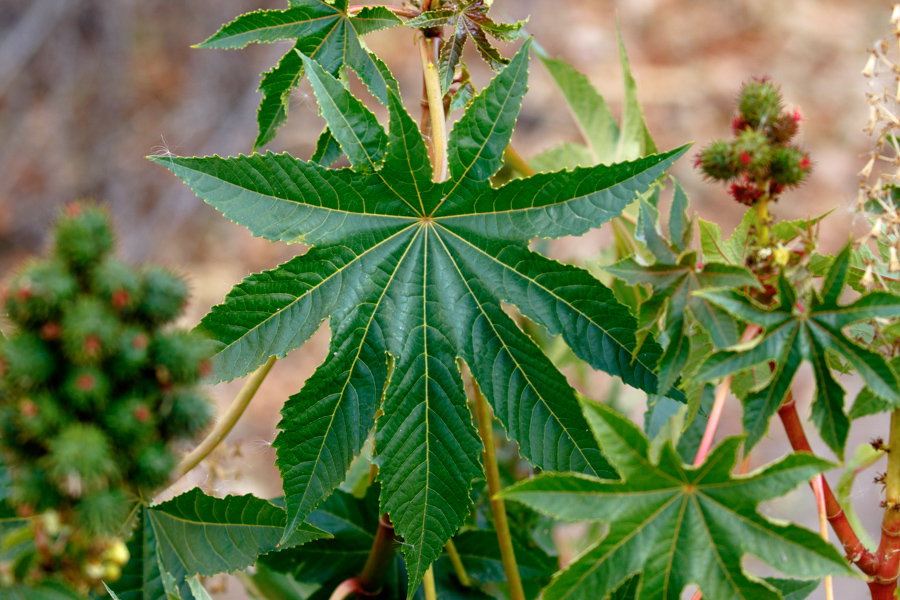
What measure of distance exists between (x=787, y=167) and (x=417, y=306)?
459 millimetres

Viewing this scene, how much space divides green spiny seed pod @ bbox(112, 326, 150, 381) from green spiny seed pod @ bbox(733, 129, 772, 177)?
627 millimetres

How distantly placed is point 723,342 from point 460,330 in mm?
316

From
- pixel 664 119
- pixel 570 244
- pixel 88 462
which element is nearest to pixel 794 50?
pixel 664 119

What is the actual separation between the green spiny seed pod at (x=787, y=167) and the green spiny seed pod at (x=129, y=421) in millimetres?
Result: 677

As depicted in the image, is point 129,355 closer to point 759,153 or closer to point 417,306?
point 417,306

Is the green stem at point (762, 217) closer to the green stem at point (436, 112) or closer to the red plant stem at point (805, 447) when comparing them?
the red plant stem at point (805, 447)

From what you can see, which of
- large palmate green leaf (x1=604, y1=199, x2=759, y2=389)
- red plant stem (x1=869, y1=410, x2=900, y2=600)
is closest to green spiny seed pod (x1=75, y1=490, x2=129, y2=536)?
large palmate green leaf (x1=604, y1=199, x2=759, y2=389)

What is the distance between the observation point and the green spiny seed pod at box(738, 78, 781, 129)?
0.80 meters

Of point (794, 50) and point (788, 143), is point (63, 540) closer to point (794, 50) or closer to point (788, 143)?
point (788, 143)

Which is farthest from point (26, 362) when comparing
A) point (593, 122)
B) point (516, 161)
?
point (593, 122)

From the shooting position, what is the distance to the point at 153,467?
0.52m

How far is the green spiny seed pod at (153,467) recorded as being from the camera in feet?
1.72

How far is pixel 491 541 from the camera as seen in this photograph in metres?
1.09

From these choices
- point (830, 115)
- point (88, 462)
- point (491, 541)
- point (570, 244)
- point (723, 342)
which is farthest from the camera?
point (830, 115)
